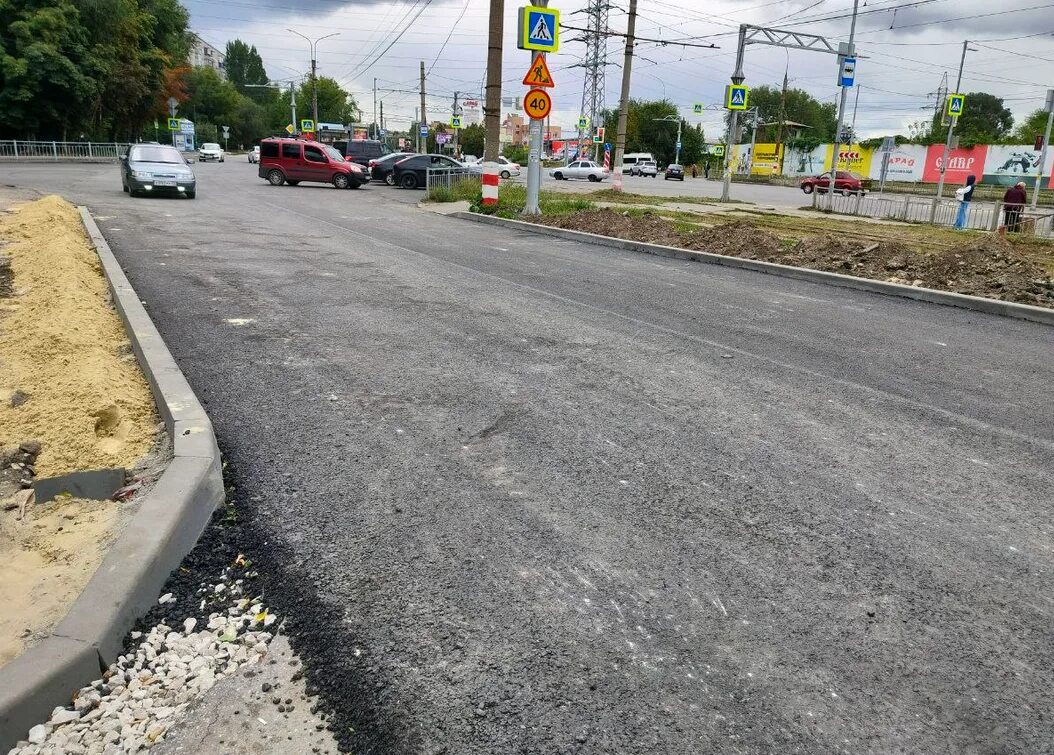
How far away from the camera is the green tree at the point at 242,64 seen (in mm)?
153125

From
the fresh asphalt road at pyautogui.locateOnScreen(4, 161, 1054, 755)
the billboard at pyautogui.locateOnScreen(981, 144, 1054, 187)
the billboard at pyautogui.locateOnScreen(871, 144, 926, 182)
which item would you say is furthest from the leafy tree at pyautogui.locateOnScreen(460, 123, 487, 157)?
the fresh asphalt road at pyautogui.locateOnScreen(4, 161, 1054, 755)

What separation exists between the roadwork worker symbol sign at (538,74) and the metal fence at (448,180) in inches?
278

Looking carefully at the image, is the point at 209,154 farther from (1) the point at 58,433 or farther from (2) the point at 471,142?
(1) the point at 58,433

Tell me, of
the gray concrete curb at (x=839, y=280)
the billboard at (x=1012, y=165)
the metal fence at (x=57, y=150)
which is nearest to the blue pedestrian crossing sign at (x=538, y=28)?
the gray concrete curb at (x=839, y=280)

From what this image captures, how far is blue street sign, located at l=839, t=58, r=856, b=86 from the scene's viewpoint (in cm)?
2802

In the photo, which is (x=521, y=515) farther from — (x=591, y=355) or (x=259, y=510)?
(x=591, y=355)

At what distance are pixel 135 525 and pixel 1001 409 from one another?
5405 mm

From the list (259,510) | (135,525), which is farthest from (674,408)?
(135,525)

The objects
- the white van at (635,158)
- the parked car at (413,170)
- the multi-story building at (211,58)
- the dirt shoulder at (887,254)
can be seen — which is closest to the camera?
the dirt shoulder at (887,254)

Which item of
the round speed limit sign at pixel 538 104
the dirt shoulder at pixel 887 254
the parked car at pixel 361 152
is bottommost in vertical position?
the dirt shoulder at pixel 887 254

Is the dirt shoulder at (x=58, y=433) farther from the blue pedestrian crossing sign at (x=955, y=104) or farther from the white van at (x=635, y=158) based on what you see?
the white van at (x=635, y=158)

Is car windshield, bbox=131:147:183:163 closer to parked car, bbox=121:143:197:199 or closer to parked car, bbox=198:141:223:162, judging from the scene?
parked car, bbox=121:143:197:199

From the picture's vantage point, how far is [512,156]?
8869cm

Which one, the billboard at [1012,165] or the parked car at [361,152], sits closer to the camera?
the parked car at [361,152]
